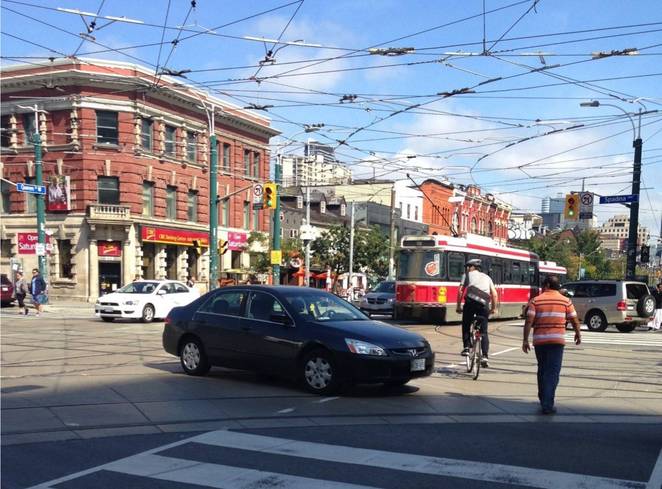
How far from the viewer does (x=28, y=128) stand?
1603 inches

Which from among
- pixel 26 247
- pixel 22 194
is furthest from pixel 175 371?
pixel 22 194

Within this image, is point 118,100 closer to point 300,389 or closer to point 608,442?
point 300,389

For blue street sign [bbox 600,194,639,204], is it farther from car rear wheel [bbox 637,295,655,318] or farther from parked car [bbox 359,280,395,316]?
parked car [bbox 359,280,395,316]

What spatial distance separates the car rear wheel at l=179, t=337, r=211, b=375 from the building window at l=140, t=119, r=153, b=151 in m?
31.7

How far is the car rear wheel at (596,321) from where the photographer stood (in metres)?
23.8

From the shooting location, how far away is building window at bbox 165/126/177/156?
43.1 m

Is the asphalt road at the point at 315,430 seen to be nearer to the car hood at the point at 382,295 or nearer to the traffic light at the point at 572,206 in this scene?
the car hood at the point at 382,295

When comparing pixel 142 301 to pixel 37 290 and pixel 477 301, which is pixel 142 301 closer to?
pixel 37 290

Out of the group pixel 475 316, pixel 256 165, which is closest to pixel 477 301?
pixel 475 316

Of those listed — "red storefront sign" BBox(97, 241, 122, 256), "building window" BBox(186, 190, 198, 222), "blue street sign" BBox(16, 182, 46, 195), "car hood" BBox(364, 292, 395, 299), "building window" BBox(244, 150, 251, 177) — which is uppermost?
"building window" BBox(244, 150, 251, 177)

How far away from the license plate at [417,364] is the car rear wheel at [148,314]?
54.2 ft

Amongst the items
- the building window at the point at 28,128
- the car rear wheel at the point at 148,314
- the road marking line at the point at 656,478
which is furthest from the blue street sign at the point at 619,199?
the building window at the point at 28,128

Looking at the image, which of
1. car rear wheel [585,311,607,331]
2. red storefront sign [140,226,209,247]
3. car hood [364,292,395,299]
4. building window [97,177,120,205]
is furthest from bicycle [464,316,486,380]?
building window [97,177,120,205]

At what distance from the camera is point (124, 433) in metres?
7.37
